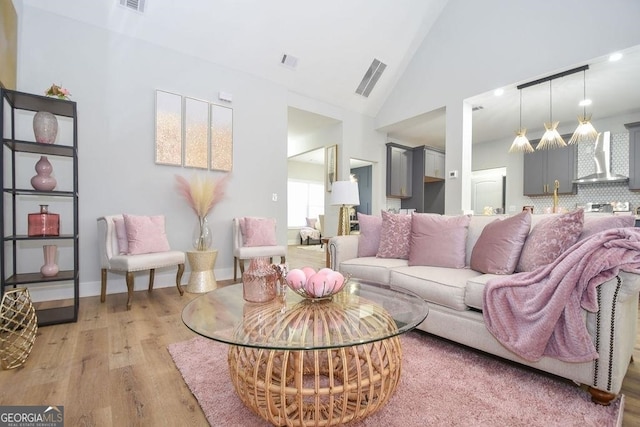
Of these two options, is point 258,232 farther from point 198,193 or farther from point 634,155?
point 634,155

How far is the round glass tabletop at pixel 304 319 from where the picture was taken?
3.34ft

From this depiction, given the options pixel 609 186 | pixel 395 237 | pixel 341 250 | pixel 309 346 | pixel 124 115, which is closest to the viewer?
pixel 309 346

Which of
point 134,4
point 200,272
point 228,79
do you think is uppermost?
point 134,4

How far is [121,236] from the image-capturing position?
3.06 meters

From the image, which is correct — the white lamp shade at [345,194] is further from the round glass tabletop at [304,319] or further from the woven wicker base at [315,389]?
the woven wicker base at [315,389]

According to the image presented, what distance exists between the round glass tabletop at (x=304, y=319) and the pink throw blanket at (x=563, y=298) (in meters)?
0.52

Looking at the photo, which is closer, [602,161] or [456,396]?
[456,396]

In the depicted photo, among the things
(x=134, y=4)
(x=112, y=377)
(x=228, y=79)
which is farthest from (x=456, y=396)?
(x=134, y=4)

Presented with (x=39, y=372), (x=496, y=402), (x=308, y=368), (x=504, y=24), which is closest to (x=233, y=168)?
(x=39, y=372)

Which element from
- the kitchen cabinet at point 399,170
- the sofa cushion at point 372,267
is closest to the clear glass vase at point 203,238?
the sofa cushion at point 372,267

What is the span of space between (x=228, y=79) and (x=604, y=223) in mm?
4176

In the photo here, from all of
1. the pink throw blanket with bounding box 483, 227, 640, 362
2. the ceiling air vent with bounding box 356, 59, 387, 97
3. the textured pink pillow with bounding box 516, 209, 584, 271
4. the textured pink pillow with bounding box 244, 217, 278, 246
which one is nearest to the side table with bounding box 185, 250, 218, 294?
the textured pink pillow with bounding box 244, 217, 278, 246

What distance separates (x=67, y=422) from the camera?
3.97 feet

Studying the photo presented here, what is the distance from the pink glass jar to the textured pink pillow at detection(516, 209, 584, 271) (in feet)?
11.6
